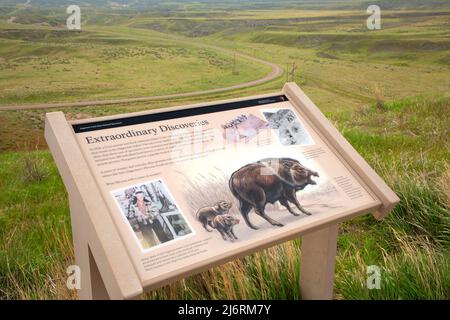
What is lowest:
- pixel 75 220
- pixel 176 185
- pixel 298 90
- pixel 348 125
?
pixel 348 125

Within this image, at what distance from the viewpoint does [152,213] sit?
1.60 metres

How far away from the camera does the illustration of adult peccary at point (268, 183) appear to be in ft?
5.86

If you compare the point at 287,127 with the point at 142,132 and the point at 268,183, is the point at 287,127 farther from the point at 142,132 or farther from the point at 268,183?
the point at 142,132

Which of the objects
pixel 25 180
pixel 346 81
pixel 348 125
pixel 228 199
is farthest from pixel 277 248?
pixel 346 81

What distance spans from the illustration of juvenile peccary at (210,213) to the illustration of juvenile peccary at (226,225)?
15mm

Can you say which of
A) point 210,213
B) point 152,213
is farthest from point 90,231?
point 210,213

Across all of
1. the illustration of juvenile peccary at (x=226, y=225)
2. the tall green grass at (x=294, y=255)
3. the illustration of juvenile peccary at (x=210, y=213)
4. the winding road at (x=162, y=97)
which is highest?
the illustration of juvenile peccary at (x=210, y=213)

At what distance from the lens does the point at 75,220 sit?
172 centimetres

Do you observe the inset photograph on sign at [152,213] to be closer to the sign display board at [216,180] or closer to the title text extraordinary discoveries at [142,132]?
the sign display board at [216,180]

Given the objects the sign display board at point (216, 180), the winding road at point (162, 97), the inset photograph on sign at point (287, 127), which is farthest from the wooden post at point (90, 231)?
the winding road at point (162, 97)

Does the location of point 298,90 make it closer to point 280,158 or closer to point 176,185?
point 280,158

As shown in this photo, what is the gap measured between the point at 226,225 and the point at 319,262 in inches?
28.3

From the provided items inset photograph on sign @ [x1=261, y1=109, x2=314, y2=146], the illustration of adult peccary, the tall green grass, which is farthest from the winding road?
the illustration of adult peccary
